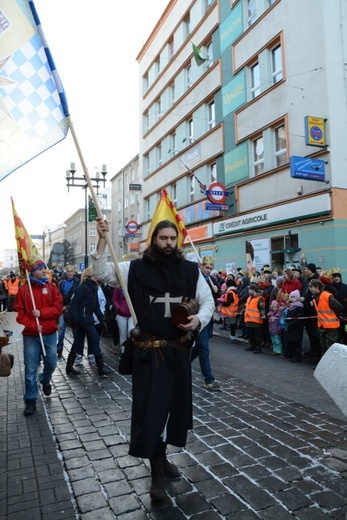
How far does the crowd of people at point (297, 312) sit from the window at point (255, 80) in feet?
32.8

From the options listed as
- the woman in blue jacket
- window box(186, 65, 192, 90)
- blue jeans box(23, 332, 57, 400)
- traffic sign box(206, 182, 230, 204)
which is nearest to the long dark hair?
blue jeans box(23, 332, 57, 400)

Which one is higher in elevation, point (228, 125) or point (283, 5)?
point (283, 5)

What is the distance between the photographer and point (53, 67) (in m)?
3.55

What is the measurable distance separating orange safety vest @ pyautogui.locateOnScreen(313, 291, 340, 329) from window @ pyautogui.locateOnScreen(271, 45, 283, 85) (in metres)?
11.1

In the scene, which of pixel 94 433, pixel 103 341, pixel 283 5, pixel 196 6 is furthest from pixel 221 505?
pixel 196 6

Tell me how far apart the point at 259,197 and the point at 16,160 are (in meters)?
13.9

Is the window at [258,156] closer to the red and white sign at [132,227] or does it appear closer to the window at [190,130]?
the window at [190,130]

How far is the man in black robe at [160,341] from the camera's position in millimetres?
3111

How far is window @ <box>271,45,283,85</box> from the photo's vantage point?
624 inches

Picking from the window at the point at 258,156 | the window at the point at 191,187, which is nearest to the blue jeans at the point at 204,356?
the window at the point at 258,156

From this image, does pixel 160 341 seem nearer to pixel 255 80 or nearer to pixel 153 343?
pixel 153 343

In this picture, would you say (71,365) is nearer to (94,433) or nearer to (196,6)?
(94,433)

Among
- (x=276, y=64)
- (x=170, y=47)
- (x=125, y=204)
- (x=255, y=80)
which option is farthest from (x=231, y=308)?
(x=125, y=204)

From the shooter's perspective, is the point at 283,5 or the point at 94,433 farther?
the point at 283,5
